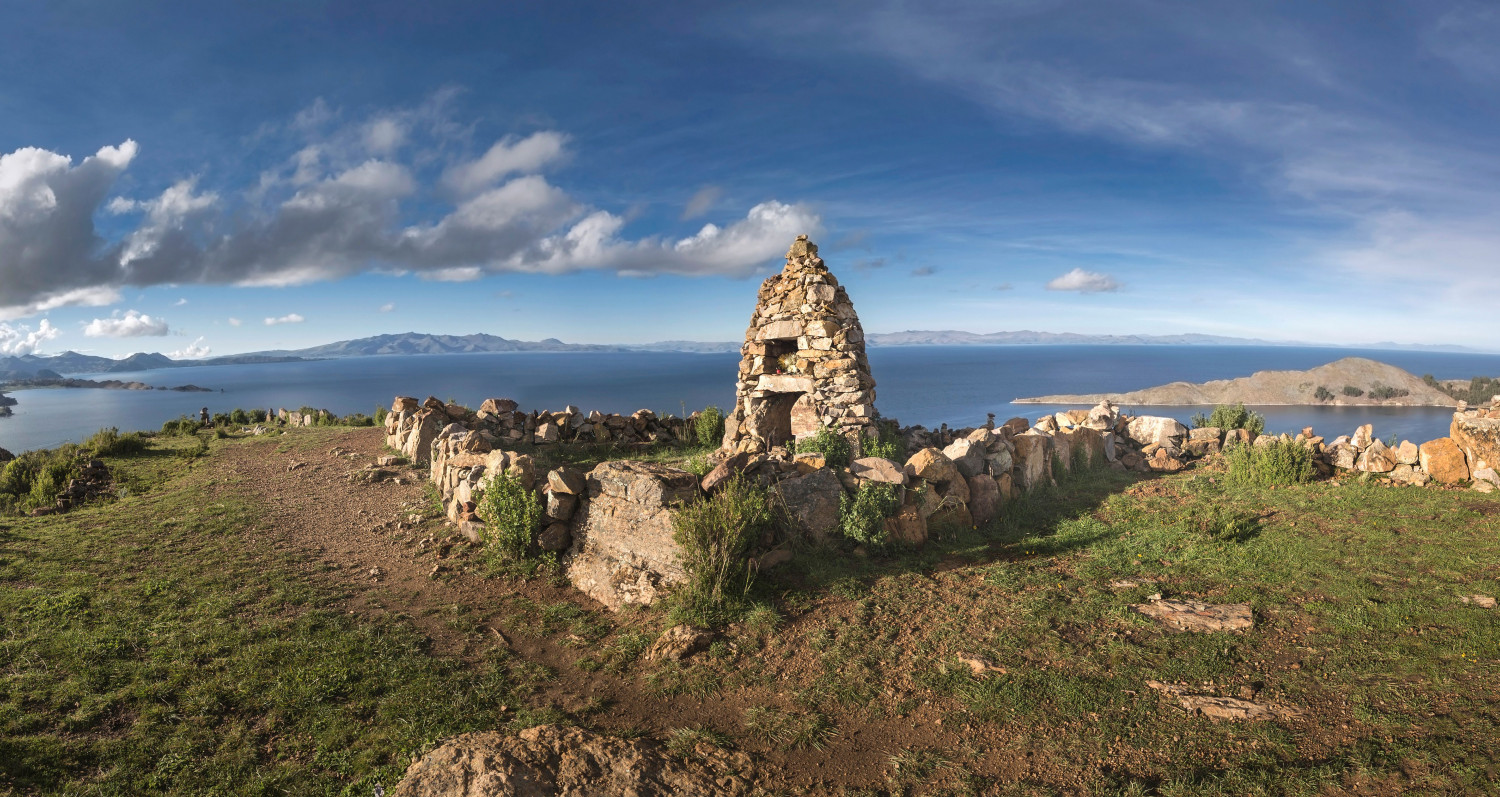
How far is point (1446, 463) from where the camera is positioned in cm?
1019

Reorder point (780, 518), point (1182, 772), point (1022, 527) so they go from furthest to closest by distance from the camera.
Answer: point (1022, 527)
point (780, 518)
point (1182, 772)

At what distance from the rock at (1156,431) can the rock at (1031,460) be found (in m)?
4.38

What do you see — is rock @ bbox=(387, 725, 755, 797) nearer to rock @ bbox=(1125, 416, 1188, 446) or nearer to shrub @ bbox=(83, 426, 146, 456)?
rock @ bbox=(1125, 416, 1188, 446)

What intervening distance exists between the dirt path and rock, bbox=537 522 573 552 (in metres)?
0.44

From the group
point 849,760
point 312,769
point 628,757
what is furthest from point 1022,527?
point 312,769

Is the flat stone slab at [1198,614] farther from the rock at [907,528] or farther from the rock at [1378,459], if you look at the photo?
the rock at [1378,459]

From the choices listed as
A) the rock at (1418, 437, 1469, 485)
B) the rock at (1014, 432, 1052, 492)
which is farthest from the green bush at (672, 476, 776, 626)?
the rock at (1418, 437, 1469, 485)

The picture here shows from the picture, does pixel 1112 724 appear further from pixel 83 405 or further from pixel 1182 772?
pixel 83 405

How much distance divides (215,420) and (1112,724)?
2805cm

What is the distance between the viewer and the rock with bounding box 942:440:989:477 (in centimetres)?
1005

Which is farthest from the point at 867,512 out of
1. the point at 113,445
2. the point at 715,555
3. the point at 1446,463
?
the point at 113,445

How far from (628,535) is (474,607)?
1907 mm

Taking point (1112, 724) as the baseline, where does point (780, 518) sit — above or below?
above

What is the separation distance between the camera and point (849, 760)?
4438mm
